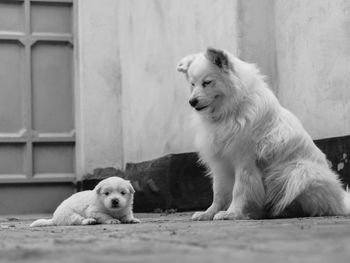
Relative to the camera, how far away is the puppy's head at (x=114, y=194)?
5.42 meters

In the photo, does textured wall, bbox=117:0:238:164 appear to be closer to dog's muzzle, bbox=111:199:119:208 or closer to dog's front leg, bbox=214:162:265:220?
dog's front leg, bbox=214:162:265:220

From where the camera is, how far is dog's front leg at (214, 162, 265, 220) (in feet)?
17.3

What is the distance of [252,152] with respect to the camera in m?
5.38

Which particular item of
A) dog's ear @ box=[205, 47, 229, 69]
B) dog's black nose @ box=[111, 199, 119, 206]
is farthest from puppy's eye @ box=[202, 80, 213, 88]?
dog's black nose @ box=[111, 199, 119, 206]

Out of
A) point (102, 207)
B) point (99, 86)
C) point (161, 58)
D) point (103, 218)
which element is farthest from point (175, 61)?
point (103, 218)

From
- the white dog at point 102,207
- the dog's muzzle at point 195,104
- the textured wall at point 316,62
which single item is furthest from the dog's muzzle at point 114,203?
the textured wall at point 316,62

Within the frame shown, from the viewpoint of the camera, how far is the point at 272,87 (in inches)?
281

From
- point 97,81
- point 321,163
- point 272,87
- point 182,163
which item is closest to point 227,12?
point 272,87

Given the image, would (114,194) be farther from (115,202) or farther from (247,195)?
(247,195)

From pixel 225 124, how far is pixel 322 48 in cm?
152

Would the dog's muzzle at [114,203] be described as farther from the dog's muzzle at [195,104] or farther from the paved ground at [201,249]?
the paved ground at [201,249]

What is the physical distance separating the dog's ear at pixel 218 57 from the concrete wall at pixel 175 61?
1241mm

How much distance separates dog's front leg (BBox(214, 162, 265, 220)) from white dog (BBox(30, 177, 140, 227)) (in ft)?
2.30

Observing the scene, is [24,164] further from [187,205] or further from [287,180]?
[287,180]
